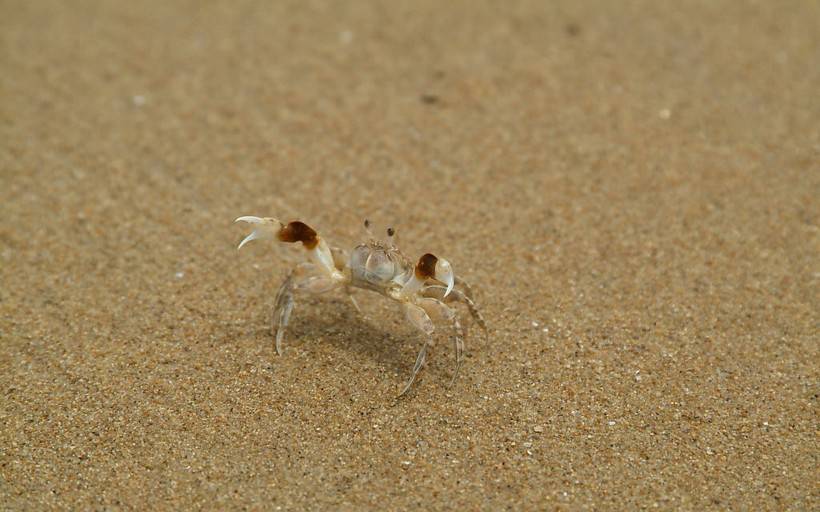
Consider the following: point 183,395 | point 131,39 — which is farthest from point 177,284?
point 131,39

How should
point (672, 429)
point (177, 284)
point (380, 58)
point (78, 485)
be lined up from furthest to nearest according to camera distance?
1. point (380, 58)
2. point (177, 284)
3. point (672, 429)
4. point (78, 485)

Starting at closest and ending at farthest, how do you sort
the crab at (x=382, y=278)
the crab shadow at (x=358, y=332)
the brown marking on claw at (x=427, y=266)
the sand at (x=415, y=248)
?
1. the sand at (x=415, y=248)
2. the brown marking on claw at (x=427, y=266)
3. the crab at (x=382, y=278)
4. the crab shadow at (x=358, y=332)

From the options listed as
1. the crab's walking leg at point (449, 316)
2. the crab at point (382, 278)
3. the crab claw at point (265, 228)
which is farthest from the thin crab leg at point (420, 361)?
the crab claw at point (265, 228)

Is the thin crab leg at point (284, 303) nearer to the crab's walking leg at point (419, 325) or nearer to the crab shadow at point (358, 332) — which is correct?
the crab shadow at point (358, 332)

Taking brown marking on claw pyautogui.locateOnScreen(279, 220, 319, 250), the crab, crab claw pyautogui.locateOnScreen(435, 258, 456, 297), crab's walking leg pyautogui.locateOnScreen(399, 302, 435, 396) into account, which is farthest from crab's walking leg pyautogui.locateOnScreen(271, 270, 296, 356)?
crab claw pyautogui.locateOnScreen(435, 258, 456, 297)

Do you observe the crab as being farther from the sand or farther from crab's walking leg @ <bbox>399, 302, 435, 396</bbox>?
the sand

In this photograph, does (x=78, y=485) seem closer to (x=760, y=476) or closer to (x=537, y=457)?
(x=537, y=457)
